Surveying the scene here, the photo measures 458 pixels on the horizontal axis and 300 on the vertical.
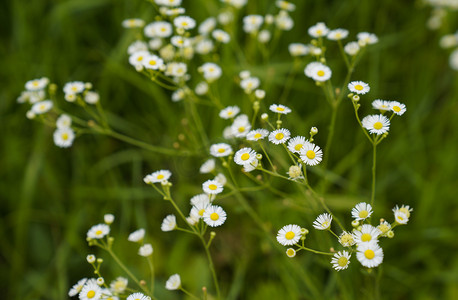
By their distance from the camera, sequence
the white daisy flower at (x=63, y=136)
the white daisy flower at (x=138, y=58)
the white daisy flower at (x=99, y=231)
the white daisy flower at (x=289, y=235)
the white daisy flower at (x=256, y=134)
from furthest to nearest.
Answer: the white daisy flower at (x=63, y=136), the white daisy flower at (x=138, y=58), the white daisy flower at (x=99, y=231), the white daisy flower at (x=256, y=134), the white daisy flower at (x=289, y=235)

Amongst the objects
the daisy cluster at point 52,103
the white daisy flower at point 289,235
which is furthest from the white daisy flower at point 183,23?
the white daisy flower at point 289,235

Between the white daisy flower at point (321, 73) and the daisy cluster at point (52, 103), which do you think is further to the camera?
the daisy cluster at point (52, 103)

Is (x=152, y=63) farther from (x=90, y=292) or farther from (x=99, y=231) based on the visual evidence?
(x=90, y=292)

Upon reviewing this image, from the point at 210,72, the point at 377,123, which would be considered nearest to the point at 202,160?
the point at 210,72

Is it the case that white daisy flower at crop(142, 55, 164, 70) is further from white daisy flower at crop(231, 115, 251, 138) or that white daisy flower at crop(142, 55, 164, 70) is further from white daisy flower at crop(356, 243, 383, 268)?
white daisy flower at crop(356, 243, 383, 268)

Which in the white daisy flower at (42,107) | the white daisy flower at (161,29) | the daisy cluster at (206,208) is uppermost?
the white daisy flower at (161,29)

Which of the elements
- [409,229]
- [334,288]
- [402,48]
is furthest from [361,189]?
[402,48]

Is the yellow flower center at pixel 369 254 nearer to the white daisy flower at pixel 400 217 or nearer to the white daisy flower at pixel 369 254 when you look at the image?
the white daisy flower at pixel 369 254

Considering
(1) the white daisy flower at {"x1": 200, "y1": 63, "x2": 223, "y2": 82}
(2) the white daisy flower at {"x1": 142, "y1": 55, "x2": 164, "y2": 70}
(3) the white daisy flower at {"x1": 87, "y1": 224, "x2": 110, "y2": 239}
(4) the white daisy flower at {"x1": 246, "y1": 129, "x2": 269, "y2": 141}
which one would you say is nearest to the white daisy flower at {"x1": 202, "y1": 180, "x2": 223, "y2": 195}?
(4) the white daisy flower at {"x1": 246, "y1": 129, "x2": 269, "y2": 141}
